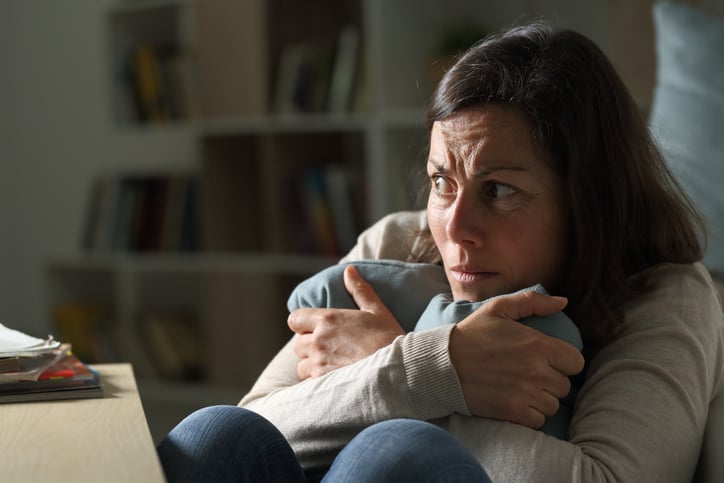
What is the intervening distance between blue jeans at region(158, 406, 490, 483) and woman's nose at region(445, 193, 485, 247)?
25cm

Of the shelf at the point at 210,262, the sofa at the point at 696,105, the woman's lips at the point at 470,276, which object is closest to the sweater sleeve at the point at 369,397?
the woman's lips at the point at 470,276

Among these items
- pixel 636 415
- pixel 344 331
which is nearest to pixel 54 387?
pixel 344 331

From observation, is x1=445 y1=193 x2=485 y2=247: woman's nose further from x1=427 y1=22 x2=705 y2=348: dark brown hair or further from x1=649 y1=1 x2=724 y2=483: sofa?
x1=649 y1=1 x2=724 y2=483: sofa

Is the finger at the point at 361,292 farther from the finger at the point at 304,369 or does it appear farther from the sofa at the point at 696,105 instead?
the sofa at the point at 696,105

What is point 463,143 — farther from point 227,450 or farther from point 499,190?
point 227,450

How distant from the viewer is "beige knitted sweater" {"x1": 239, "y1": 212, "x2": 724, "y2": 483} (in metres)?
1.14

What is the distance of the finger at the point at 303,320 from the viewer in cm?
137

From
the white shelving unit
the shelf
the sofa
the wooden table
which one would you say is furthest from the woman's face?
the shelf

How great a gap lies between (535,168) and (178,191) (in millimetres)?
2467

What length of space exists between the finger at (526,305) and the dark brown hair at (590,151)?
0.09 metres

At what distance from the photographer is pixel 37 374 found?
1.29 meters

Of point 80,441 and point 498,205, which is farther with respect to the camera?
point 498,205

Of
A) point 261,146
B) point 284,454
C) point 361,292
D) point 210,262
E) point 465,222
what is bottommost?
point 210,262

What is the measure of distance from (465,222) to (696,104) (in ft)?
3.72
